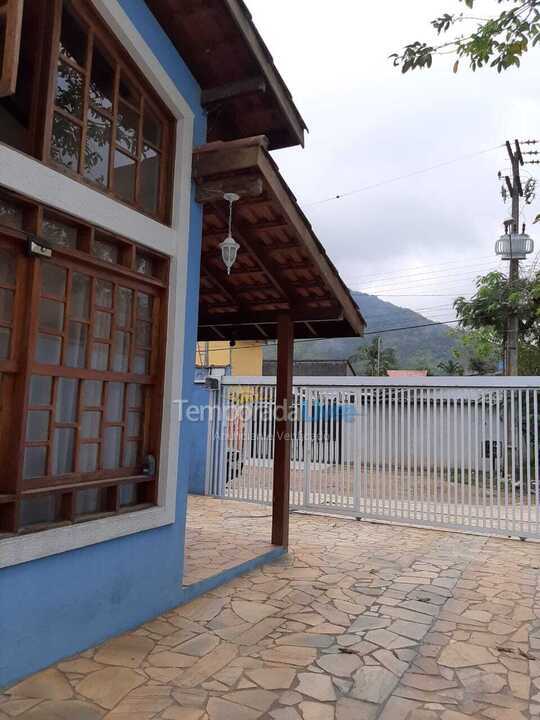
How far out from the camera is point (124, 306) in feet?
13.3

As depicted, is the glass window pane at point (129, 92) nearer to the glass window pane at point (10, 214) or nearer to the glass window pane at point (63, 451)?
the glass window pane at point (10, 214)

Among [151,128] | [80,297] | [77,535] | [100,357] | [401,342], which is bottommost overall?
[77,535]

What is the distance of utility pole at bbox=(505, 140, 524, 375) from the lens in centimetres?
1474

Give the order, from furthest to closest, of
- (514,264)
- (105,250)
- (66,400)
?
1. (514,264)
2. (105,250)
3. (66,400)

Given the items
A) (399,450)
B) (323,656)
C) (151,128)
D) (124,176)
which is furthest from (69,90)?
(399,450)

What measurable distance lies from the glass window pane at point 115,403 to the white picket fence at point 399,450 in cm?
497

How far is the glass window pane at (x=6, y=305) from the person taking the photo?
3.16 m

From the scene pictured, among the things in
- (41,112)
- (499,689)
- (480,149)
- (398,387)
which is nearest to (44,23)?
(41,112)

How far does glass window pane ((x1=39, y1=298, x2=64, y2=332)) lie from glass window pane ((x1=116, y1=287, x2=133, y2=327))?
0.52 metres

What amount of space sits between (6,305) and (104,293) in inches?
31.3

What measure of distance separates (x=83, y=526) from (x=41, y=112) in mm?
2665

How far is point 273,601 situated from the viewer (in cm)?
473

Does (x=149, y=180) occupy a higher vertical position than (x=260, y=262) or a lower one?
higher

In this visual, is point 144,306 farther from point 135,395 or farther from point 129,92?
point 129,92
